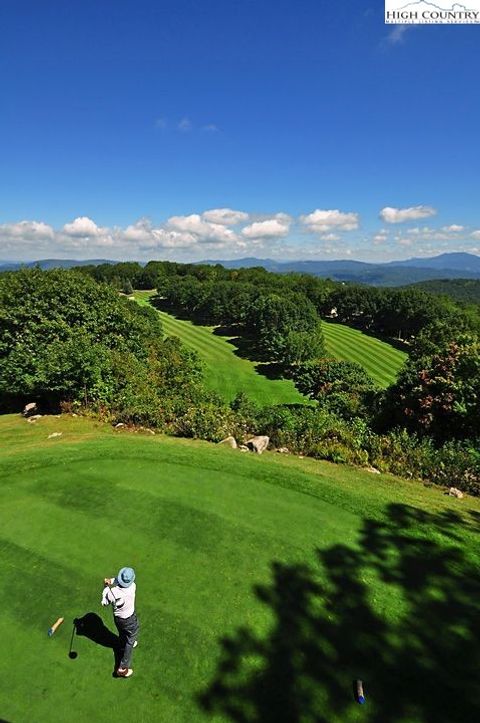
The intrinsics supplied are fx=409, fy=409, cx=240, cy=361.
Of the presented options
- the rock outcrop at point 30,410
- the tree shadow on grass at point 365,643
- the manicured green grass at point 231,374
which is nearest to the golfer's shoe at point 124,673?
the tree shadow on grass at point 365,643

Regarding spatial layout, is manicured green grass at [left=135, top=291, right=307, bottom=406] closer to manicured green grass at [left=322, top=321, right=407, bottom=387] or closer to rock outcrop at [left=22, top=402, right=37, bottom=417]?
manicured green grass at [left=322, top=321, right=407, bottom=387]

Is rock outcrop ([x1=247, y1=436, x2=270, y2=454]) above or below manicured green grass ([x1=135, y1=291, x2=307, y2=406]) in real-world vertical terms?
above

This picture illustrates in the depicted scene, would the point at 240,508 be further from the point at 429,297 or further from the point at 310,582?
the point at 429,297

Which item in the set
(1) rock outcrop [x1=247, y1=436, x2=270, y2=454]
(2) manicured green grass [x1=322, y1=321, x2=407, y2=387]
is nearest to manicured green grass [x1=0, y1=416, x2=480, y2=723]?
(1) rock outcrop [x1=247, y1=436, x2=270, y2=454]

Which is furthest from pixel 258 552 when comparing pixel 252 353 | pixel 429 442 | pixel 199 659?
pixel 252 353

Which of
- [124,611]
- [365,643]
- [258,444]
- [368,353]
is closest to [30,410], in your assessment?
[258,444]

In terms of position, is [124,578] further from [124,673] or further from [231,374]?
[231,374]
